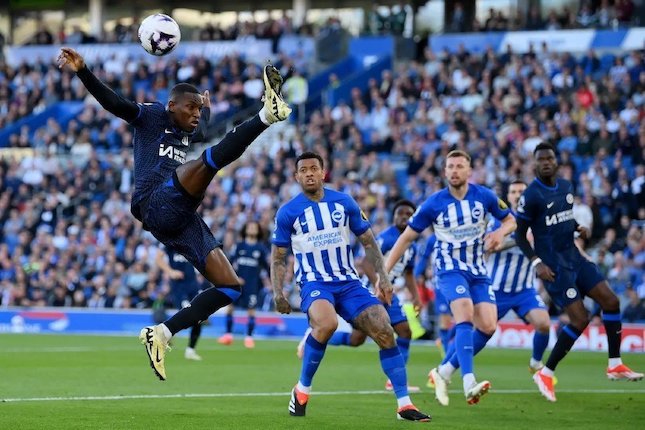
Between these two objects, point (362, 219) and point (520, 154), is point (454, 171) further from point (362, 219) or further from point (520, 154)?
point (520, 154)

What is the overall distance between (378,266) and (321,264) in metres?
0.60

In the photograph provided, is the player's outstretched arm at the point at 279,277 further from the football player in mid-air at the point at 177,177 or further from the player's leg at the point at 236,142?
the player's leg at the point at 236,142

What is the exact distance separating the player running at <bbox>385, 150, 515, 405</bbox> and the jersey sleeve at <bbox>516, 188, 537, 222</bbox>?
89 centimetres

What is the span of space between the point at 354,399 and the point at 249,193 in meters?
17.8

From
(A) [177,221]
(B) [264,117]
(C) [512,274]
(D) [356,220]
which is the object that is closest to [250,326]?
(C) [512,274]

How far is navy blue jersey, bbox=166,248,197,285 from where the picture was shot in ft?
73.1

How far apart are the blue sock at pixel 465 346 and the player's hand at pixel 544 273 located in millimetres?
1582

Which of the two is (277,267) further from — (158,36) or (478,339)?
(478,339)

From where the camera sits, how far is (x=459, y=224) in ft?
42.0

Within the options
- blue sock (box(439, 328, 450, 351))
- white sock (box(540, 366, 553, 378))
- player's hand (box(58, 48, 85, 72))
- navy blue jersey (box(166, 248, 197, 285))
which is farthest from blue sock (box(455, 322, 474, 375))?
navy blue jersey (box(166, 248, 197, 285))

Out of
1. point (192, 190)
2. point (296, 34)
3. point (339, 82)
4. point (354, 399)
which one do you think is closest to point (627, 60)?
point (339, 82)

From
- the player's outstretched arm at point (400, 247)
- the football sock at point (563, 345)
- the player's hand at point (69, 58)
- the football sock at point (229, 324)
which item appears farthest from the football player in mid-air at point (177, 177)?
the football sock at point (229, 324)

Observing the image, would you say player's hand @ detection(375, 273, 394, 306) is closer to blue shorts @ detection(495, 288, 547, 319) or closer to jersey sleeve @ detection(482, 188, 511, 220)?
jersey sleeve @ detection(482, 188, 511, 220)

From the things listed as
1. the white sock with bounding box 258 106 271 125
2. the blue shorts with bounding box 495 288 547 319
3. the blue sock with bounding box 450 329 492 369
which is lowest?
the blue sock with bounding box 450 329 492 369
